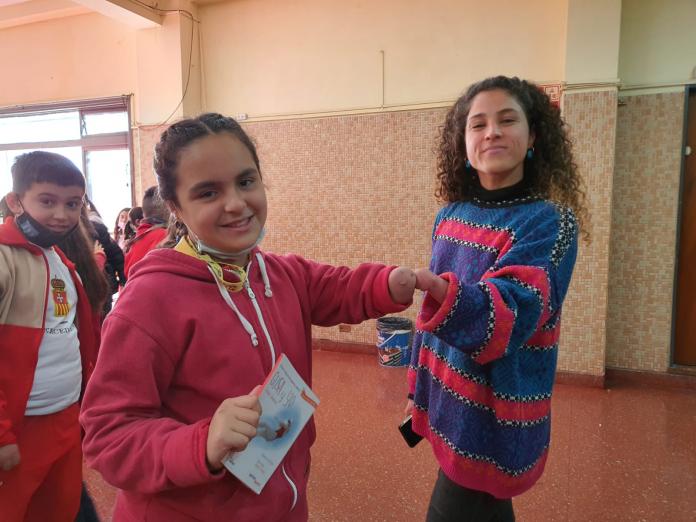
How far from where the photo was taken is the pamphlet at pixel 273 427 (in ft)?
2.31

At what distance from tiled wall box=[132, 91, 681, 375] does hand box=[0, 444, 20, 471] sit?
5.36ft

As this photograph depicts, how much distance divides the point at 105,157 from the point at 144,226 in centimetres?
250

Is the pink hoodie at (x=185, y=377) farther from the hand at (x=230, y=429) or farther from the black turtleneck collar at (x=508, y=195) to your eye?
the black turtleneck collar at (x=508, y=195)

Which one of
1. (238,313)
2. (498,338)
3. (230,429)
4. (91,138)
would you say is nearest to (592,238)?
(498,338)

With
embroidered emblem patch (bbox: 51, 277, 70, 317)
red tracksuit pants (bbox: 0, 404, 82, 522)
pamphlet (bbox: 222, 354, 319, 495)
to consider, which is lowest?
red tracksuit pants (bbox: 0, 404, 82, 522)

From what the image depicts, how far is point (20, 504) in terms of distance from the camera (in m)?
1.22

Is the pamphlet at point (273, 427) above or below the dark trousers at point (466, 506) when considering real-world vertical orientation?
above

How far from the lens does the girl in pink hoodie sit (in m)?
0.64

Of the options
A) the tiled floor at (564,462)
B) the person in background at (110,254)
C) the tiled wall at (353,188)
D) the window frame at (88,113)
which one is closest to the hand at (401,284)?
the tiled floor at (564,462)

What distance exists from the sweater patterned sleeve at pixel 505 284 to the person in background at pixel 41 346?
1.07 m

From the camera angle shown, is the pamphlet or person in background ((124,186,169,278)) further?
person in background ((124,186,169,278))

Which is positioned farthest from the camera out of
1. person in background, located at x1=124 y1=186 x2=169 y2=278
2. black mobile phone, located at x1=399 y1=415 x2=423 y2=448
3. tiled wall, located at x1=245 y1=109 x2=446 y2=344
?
tiled wall, located at x1=245 y1=109 x2=446 y2=344

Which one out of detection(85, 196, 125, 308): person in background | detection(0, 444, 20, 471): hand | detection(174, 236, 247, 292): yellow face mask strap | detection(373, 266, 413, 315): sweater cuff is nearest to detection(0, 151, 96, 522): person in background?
detection(0, 444, 20, 471): hand

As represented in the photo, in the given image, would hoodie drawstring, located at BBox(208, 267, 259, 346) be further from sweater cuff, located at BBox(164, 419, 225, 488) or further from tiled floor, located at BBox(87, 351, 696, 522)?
tiled floor, located at BBox(87, 351, 696, 522)
